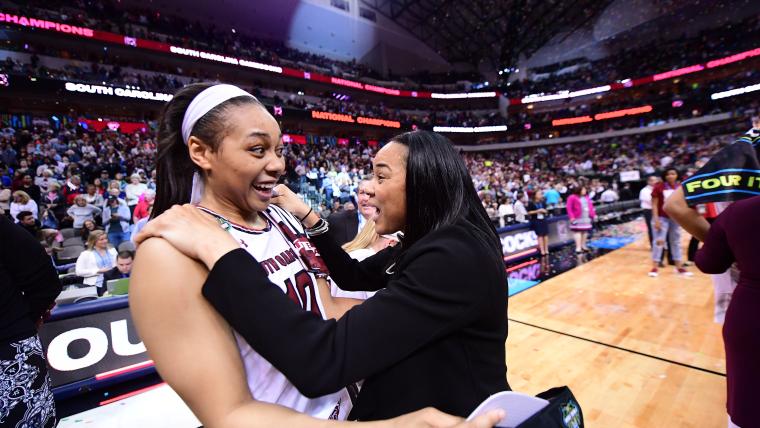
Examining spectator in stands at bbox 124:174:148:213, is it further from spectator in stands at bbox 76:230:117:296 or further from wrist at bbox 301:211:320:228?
wrist at bbox 301:211:320:228

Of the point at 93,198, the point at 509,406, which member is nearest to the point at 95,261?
the point at 93,198

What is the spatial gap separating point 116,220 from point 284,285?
715 cm

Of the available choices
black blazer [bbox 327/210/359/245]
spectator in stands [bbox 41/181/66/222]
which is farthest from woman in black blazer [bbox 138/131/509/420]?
spectator in stands [bbox 41/181/66/222]

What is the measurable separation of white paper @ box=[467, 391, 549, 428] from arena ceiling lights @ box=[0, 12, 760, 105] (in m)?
21.3

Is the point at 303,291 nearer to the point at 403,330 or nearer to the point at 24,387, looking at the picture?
the point at 403,330

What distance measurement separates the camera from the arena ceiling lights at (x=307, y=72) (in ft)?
49.1

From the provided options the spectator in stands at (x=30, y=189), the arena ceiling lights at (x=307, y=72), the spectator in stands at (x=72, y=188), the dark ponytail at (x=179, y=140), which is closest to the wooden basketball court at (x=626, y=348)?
the dark ponytail at (x=179, y=140)

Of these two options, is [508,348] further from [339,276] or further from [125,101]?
[125,101]

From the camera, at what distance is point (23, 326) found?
1472 mm

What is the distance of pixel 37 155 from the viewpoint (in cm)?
1066

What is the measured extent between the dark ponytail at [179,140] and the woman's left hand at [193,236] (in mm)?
248

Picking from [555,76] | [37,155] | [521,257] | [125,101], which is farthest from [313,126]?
[555,76]

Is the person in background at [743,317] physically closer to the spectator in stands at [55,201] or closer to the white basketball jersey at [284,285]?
the white basketball jersey at [284,285]

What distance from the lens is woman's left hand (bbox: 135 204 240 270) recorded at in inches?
31.8
